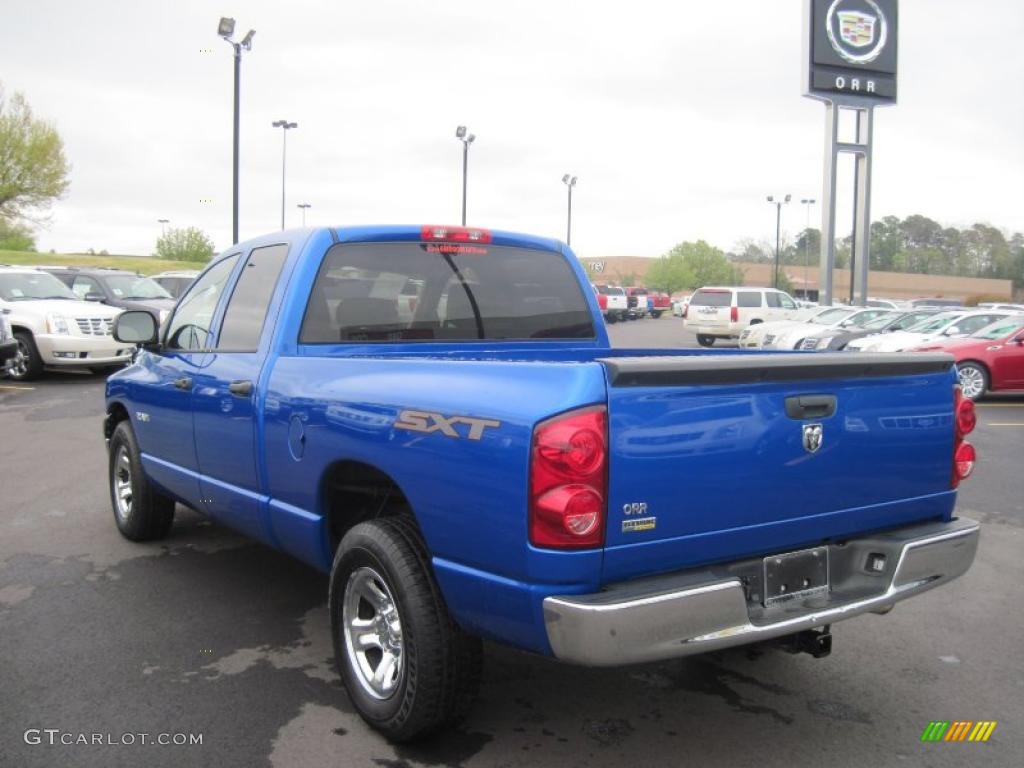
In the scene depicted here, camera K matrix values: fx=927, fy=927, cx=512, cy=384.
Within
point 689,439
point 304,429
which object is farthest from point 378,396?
point 689,439

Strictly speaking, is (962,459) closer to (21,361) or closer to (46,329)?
(46,329)

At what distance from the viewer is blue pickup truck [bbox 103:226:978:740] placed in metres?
2.78

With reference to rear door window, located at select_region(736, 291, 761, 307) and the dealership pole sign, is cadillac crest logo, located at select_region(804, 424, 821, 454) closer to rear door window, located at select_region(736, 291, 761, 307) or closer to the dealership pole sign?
rear door window, located at select_region(736, 291, 761, 307)

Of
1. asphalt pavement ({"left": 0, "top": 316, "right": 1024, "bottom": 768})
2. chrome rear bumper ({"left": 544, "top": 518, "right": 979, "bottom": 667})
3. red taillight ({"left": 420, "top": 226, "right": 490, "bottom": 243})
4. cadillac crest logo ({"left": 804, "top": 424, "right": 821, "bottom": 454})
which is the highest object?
red taillight ({"left": 420, "top": 226, "right": 490, "bottom": 243})

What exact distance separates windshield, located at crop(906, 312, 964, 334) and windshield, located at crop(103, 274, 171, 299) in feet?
51.7

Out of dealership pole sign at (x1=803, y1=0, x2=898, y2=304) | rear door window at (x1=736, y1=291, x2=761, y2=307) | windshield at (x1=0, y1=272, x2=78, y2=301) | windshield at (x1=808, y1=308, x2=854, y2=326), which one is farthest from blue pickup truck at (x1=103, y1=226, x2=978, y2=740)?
dealership pole sign at (x1=803, y1=0, x2=898, y2=304)

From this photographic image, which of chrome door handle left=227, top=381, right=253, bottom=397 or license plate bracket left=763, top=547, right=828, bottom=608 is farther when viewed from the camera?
chrome door handle left=227, top=381, right=253, bottom=397

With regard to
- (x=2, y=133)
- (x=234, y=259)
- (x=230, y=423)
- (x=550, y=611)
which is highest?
(x=2, y=133)

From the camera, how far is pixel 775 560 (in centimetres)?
316

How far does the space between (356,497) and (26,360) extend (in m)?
13.8

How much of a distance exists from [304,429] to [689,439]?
67.4 inches

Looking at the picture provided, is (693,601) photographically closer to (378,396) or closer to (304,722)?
(378,396)

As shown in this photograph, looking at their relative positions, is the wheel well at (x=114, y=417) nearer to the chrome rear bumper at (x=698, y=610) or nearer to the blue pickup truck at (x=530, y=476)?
the blue pickup truck at (x=530, y=476)

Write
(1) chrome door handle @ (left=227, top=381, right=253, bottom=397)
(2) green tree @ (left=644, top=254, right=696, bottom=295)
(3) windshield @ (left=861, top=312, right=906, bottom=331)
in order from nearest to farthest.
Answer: (1) chrome door handle @ (left=227, top=381, right=253, bottom=397)
(3) windshield @ (left=861, top=312, right=906, bottom=331)
(2) green tree @ (left=644, top=254, right=696, bottom=295)
